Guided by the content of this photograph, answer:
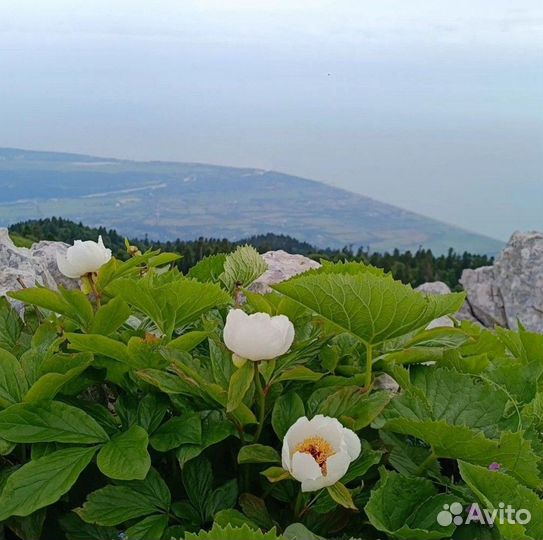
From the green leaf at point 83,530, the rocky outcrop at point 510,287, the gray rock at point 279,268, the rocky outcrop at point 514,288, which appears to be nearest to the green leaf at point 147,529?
the green leaf at point 83,530

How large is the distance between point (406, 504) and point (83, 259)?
4.00 feet

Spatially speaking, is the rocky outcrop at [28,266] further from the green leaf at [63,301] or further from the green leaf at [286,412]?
the green leaf at [286,412]

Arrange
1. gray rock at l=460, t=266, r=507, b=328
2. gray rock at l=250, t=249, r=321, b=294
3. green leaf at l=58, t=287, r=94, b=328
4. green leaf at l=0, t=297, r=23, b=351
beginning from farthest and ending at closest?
gray rock at l=460, t=266, r=507, b=328, gray rock at l=250, t=249, r=321, b=294, green leaf at l=0, t=297, r=23, b=351, green leaf at l=58, t=287, r=94, b=328

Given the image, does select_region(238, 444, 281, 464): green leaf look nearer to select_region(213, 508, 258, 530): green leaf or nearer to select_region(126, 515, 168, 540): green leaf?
select_region(213, 508, 258, 530): green leaf

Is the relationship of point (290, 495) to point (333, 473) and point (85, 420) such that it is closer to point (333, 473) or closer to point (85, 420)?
point (333, 473)

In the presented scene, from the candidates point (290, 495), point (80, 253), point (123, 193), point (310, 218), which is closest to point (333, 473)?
point (290, 495)

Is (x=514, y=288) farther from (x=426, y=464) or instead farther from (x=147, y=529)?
(x=147, y=529)

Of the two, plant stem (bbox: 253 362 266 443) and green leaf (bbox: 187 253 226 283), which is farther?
green leaf (bbox: 187 253 226 283)

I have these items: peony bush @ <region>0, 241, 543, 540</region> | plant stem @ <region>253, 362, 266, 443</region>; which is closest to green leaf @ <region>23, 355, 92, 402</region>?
peony bush @ <region>0, 241, 543, 540</region>

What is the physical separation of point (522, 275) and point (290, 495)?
12.4m

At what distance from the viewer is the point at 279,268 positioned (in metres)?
3.32

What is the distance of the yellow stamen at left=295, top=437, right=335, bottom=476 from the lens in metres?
1.68

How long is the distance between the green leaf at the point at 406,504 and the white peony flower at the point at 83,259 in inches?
43.8

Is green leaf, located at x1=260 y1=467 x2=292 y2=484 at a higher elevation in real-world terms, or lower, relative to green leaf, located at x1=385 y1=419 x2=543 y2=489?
lower
